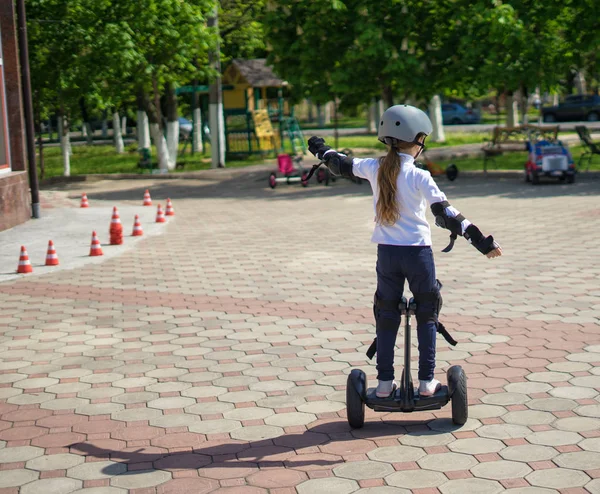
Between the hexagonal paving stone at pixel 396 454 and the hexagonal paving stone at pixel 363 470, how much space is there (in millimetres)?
75

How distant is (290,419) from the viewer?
5.78 m

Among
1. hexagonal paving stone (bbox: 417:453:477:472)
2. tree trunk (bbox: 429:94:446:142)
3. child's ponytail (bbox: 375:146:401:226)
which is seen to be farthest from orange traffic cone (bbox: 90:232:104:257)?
tree trunk (bbox: 429:94:446:142)

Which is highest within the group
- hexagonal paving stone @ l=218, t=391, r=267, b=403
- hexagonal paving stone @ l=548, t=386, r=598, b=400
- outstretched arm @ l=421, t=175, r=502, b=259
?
outstretched arm @ l=421, t=175, r=502, b=259

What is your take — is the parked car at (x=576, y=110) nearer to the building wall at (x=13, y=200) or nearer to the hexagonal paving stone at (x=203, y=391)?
the building wall at (x=13, y=200)

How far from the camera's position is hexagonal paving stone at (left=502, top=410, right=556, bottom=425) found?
18.2 ft

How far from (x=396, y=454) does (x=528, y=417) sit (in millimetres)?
1028

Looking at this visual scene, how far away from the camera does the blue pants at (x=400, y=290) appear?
532 centimetres

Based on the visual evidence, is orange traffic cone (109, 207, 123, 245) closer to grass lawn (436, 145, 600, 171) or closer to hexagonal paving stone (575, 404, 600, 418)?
hexagonal paving stone (575, 404, 600, 418)

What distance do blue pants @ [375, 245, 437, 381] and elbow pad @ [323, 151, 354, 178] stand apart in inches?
20.4

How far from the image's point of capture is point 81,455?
526 centimetres

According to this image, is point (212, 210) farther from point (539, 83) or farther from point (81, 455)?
point (81, 455)

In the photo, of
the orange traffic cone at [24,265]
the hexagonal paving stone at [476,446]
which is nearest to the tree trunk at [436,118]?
the orange traffic cone at [24,265]

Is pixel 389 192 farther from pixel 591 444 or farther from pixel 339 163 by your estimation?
pixel 591 444

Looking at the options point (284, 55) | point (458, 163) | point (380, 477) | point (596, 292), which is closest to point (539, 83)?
point (458, 163)
